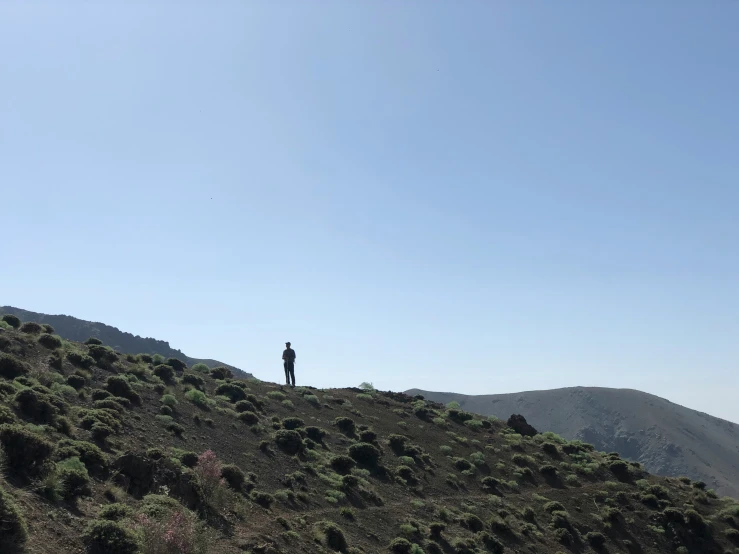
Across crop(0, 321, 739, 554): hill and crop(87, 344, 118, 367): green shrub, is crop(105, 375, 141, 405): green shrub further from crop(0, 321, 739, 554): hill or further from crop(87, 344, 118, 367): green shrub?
crop(87, 344, 118, 367): green shrub

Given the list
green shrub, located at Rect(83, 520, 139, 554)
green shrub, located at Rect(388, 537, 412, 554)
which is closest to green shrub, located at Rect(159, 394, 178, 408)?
green shrub, located at Rect(388, 537, 412, 554)

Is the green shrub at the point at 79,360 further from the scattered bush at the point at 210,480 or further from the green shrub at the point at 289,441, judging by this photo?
the scattered bush at the point at 210,480

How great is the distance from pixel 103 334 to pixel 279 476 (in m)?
123

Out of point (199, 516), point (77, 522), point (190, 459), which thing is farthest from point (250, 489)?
point (77, 522)

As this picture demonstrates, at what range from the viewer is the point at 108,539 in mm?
12164

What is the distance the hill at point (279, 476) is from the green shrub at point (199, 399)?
3.5 inches

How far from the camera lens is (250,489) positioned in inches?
833

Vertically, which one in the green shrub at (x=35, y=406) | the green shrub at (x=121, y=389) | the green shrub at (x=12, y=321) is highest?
the green shrub at (x=12, y=321)

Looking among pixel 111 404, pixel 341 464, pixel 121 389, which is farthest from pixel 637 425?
pixel 111 404

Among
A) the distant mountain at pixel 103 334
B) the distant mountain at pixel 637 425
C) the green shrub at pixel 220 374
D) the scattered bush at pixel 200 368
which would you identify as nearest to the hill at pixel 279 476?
the green shrub at pixel 220 374

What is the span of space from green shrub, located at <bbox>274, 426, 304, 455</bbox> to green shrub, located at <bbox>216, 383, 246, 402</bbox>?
18.1 ft

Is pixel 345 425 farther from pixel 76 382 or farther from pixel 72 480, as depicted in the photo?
pixel 72 480

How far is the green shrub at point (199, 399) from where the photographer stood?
2889 centimetres

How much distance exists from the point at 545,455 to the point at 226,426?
72.1ft
